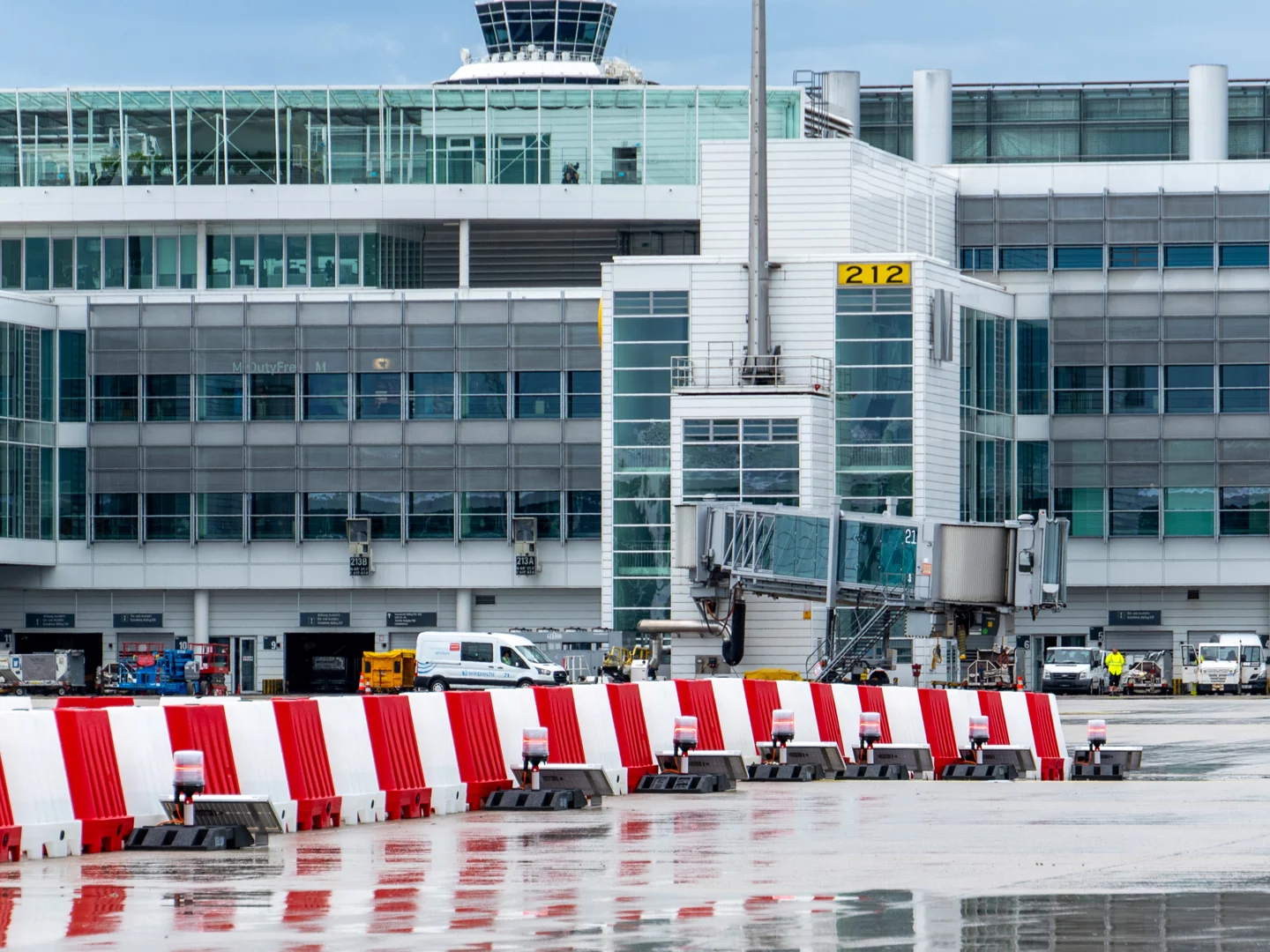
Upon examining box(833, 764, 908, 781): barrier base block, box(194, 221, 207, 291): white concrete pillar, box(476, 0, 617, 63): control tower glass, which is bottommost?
box(833, 764, 908, 781): barrier base block

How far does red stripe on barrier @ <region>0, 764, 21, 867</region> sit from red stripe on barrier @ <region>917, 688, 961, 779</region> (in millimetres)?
16169

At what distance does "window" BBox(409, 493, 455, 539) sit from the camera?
282 feet

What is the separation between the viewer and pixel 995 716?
32.7 m

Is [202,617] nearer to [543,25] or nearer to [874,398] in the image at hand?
[874,398]

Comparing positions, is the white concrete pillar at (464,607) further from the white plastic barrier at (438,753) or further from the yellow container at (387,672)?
the white plastic barrier at (438,753)

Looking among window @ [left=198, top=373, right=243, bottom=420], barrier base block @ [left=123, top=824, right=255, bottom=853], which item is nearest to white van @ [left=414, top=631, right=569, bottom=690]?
window @ [left=198, top=373, right=243, bottom=420]

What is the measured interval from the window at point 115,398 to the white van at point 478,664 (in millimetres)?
19237

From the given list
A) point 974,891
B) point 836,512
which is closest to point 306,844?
point 974,891

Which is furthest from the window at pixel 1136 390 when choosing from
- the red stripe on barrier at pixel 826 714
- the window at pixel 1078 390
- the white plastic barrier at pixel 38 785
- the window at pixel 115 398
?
the white plastic barrier at pixel 38 785

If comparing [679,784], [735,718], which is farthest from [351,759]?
[735,718]

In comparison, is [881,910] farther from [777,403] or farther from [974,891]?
[777,403]

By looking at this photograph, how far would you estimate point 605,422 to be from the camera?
74.2 metres

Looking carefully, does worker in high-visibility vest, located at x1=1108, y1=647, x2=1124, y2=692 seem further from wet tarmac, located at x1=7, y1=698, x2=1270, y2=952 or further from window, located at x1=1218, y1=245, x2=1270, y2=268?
wet tarmac, located at x1=7, y1=698, x2=1270, y2=952

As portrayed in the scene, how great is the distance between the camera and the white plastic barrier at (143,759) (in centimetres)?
1950
